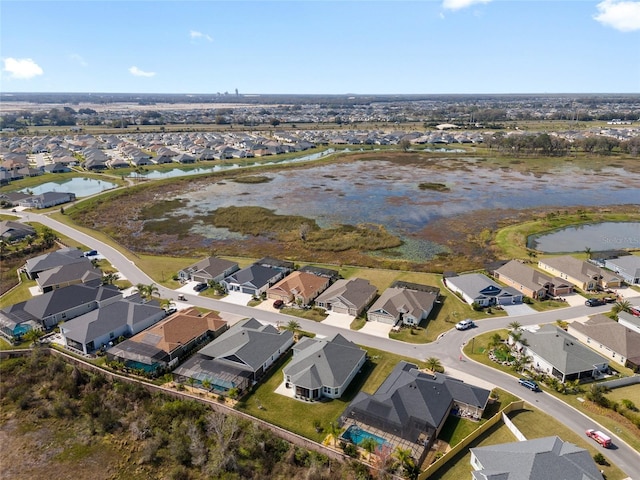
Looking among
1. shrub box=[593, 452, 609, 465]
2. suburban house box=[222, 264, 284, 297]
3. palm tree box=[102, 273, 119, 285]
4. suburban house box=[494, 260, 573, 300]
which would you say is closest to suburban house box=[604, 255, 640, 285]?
suburban house box=[494, 260, 573, 300]

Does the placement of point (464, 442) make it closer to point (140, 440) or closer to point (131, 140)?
point (140, 440)

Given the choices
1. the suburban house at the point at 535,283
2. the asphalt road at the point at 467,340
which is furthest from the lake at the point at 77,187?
the suburban house at the point at 535,283

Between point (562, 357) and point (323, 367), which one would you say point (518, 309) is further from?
point (323, 367)

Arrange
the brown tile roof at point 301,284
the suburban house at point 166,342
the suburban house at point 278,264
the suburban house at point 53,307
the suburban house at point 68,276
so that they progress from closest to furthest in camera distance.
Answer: the suburban house at point 166,342 → the suburban house at point 53,307 → the brown tile roof at point 301,284 → the suburban house at point 68,276 → the suburban house at point 278,264

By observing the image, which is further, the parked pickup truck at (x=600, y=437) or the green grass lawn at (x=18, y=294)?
the green grass lawn at (x=18, y=294)

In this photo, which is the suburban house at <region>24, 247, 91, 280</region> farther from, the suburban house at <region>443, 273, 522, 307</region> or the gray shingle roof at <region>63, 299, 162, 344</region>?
the suburban house at <region>443, 273, 522, 307</region>

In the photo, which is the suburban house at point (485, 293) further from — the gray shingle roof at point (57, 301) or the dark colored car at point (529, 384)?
the gray shingle roof at point (57, 301)

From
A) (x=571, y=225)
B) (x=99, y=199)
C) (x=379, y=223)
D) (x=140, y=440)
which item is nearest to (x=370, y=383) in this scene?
(x=140, y=440)
